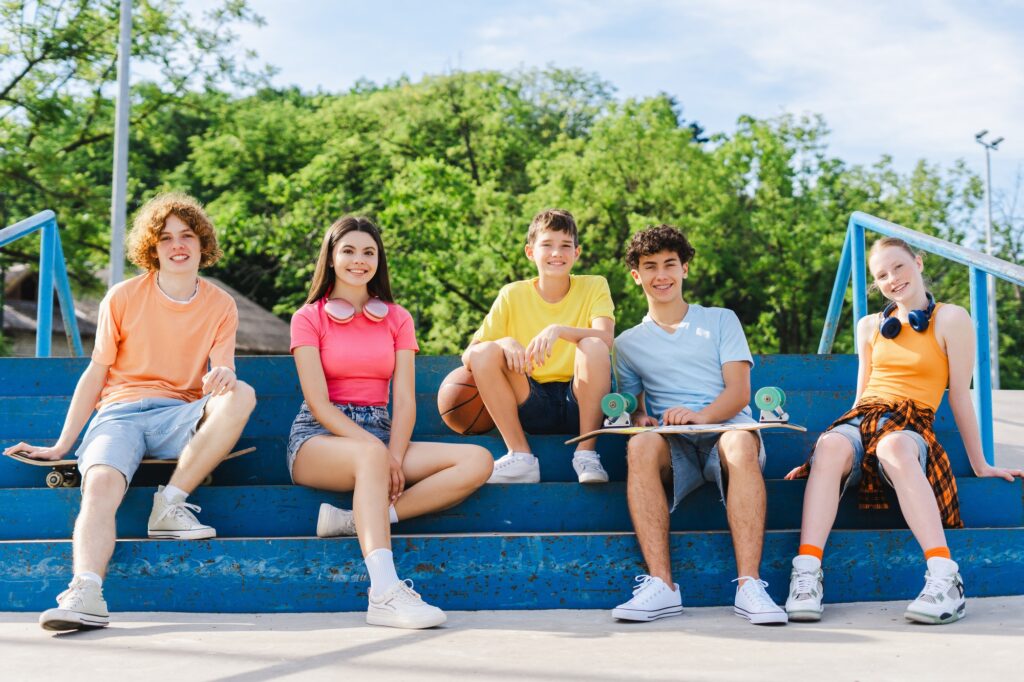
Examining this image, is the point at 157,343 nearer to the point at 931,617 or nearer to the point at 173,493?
the point at 173,493

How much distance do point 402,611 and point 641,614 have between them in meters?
0.67

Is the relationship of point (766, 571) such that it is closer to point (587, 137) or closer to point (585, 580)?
point (585, 580)

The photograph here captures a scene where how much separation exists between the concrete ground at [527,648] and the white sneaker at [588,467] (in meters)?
0.46

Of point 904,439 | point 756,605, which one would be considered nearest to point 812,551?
point 756,605

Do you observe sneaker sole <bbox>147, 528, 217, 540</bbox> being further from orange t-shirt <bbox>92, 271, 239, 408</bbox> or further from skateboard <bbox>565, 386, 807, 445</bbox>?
skateboard <bbox>565, 386, 807, 445</bbox>

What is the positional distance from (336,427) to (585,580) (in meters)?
0.92

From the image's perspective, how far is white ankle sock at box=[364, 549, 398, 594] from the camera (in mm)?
2850

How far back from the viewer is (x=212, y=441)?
3.16 m

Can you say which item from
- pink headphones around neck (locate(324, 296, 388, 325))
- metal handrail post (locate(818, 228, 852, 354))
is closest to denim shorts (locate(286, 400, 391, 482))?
pink headphones around neck (locate(324, 296, 388, 325))

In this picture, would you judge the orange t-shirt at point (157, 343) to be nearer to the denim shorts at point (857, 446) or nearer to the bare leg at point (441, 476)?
the bare leg at point (441, 476)

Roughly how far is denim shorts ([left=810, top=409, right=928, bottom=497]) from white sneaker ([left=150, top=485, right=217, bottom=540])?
191 cm

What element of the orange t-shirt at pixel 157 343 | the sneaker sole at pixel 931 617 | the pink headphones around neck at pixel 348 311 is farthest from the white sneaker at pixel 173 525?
the sneaker sole at pixel 931 617

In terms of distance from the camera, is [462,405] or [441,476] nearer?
[441,476]

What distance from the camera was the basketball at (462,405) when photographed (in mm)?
3715
